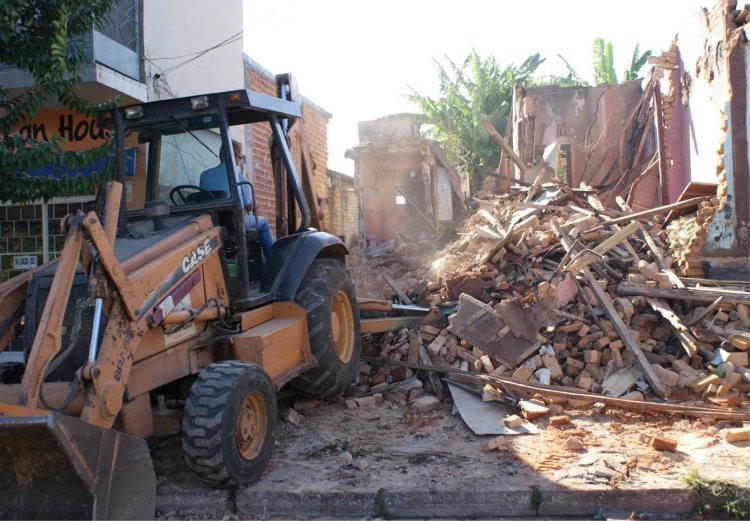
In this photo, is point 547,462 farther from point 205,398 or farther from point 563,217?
point 563,217

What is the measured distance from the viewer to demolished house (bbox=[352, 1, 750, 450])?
233 inches

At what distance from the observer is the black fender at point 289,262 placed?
5207 millimetres

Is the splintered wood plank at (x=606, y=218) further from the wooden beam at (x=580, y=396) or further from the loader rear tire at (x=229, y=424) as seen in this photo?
the loader rear tire at (x=229, y=424)

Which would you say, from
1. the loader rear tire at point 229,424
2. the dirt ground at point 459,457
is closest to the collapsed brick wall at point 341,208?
the dirt ground at point 459,457

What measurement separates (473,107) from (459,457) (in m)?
23.9

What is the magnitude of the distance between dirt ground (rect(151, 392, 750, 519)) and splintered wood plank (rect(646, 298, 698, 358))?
102 centimetres

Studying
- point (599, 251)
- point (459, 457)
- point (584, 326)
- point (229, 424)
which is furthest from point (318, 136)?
Result: point (229, 424)

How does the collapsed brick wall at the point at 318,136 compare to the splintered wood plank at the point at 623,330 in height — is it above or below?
above

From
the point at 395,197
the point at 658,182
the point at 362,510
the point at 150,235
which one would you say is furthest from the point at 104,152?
the point at 395,197

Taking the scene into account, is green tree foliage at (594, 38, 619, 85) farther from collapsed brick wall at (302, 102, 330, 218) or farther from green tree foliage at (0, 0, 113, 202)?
green tree foliage at (0, 0, 113, 202)

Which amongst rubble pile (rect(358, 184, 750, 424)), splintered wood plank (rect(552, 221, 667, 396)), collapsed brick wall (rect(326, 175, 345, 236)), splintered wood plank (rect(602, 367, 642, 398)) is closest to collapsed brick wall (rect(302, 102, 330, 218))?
collapsed brick wall (rect(326, 175, 345, 236))

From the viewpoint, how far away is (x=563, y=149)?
1709 cm

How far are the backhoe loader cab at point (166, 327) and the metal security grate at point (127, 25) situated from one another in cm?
313

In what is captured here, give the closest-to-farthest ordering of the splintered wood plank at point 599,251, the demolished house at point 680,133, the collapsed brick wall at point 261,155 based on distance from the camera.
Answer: the splintered wood plank at point 599,251 < the demolished house at point 680,133 < the collapsed brick wall at point 261,155
